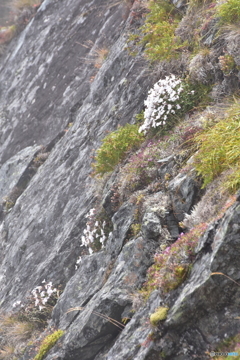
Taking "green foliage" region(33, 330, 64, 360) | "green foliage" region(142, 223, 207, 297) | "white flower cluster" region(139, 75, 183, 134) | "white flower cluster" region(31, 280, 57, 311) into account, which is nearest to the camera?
"green foliage" region(142, 223, 207, 297)

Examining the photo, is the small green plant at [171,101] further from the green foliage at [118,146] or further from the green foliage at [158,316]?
the green foliage at [158,316]

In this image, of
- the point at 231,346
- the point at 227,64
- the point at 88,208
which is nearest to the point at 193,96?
the point at 227,64

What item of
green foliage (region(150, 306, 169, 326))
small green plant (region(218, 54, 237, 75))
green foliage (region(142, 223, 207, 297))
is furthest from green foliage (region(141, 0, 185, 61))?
green foliage (region(150, 306, 169, 326))

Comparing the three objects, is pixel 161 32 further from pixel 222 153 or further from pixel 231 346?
pixel 231 346

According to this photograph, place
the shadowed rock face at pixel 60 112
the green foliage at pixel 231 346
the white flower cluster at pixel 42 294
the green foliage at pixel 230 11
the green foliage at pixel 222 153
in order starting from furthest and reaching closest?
the shadowed rock face at pixel 60 112
the white flower cluster at pixel 42 294
the green foliage at pixel 230 11
the green foliage at pixel 222 153
the green foliage at pixel 231 346

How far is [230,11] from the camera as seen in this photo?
233 inches

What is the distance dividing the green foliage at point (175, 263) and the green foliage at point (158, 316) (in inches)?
8.7

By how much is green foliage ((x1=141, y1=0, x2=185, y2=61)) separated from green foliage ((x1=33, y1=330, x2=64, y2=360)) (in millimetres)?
4791

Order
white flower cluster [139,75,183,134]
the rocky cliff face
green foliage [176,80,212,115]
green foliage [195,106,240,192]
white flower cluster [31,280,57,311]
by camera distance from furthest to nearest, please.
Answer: white flower cluster [31,280,57,311] < white flower cluster [139,75,183,134] < green foliage [176,80,212,115] < green foliage [195,106,240,192] < the rocky cliff face

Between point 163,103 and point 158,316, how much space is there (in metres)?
3.61

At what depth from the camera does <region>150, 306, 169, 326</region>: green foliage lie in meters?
3.58

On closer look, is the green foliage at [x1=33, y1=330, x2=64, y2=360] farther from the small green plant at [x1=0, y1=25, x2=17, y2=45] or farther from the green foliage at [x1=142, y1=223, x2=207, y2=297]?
the small green plant at [x1=0, y1=25, x2=17, y2=45]

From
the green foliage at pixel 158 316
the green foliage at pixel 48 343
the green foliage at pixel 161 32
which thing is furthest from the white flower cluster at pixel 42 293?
the green foliage at pixel 161 32

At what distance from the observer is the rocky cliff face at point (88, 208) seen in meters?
3.48
